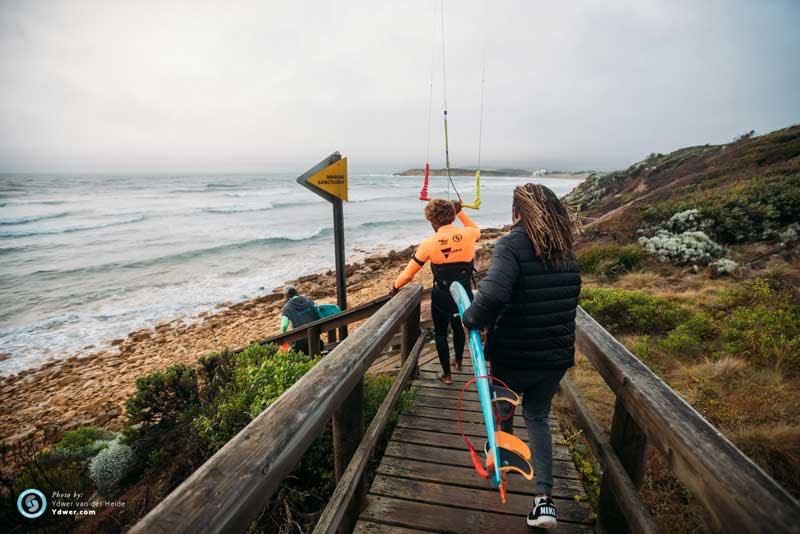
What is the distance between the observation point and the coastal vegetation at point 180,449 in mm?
2754

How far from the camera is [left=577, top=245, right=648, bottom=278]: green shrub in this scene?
8594 millimetres

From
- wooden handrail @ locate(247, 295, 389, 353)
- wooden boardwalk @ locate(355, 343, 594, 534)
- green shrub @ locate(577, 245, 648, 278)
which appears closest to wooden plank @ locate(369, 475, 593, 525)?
wooden boardwalk @ locate(355, 343, 594, 534)

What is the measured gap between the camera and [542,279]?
2.06 meters

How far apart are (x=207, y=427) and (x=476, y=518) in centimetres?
214

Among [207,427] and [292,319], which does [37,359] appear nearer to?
[292,319]

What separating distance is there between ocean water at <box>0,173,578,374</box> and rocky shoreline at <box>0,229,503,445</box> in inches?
29.1

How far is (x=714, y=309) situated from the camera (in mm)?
5574

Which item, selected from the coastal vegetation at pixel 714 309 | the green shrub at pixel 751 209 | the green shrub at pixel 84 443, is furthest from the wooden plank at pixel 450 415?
the green shrub at pixel 751 209

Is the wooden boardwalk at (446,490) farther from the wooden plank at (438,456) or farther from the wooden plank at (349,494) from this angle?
the wooden plank at (349,494)

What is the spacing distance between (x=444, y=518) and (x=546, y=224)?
1919 millimetres

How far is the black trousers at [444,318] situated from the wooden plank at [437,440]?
0.97 metres

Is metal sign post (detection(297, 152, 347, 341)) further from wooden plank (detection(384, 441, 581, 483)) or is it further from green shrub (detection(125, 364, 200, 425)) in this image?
wooden plank (detection(384, 441, 581, 483))

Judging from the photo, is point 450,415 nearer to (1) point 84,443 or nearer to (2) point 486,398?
(2) point 486,398
